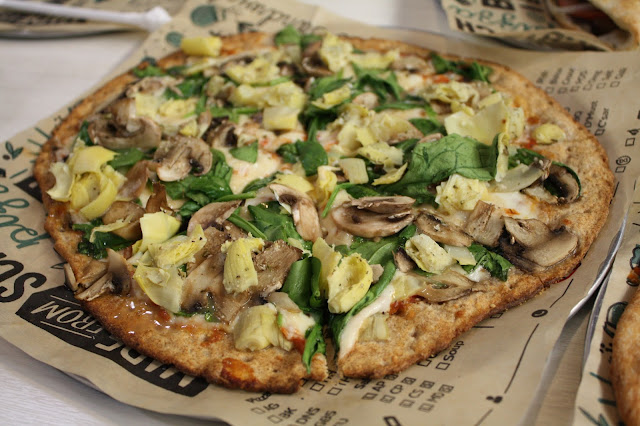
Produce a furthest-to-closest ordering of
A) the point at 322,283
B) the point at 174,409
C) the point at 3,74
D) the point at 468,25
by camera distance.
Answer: the point at 3,74
the point at 468,25
the point at 322,283
the point at 174,409

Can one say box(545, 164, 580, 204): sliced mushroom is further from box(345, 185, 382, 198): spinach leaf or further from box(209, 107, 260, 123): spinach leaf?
box(209, 107, 260, 123): spinach leaf

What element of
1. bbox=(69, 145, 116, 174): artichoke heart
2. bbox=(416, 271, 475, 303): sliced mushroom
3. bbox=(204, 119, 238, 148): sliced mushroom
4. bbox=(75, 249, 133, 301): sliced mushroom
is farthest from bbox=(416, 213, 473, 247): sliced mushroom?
bbox=(69, 145, 116, 174): artichoke heart

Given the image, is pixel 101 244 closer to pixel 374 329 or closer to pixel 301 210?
pixel 301 210

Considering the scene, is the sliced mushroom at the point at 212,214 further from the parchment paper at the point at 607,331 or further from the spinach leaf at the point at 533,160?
the parchment paper at the point at 607,331

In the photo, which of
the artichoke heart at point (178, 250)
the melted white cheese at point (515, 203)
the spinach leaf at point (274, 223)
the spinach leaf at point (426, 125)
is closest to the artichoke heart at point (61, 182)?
the artichoke heart at point (178, 250)

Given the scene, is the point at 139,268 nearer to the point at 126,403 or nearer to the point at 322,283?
the point at 126,403

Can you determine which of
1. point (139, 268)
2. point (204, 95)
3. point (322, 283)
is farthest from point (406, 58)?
point (139, 268)
